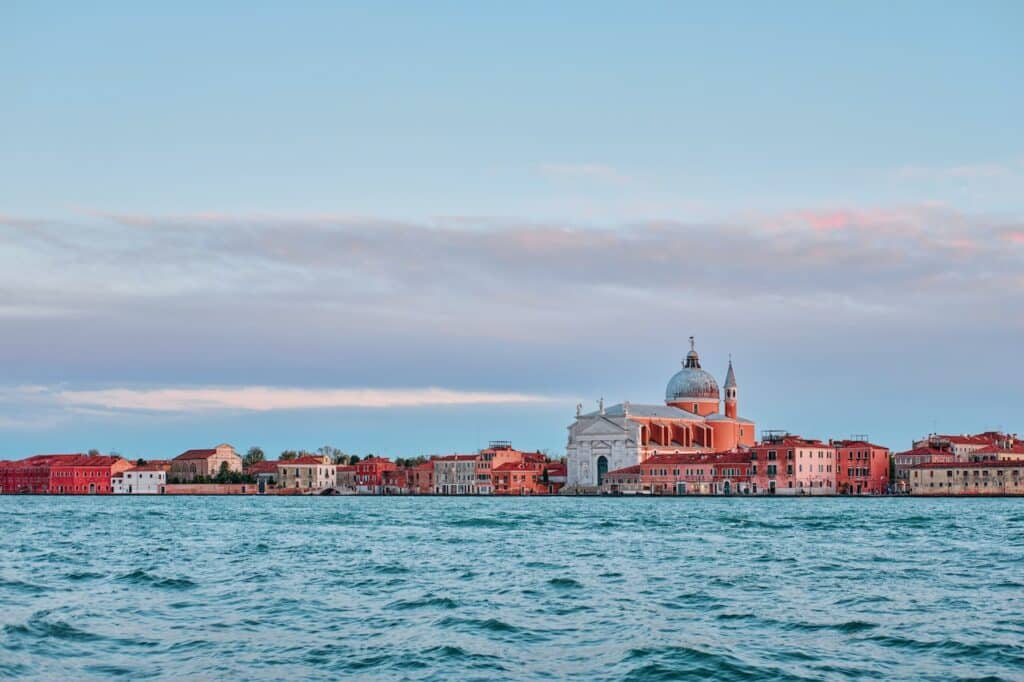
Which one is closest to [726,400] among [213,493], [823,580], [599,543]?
[213,493]

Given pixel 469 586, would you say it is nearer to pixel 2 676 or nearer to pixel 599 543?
pixel 2 676

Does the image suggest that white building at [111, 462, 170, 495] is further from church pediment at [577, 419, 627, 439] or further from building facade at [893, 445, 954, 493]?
building facade at [893, 445, 954, 493]

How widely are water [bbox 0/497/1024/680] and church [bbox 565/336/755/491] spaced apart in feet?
248

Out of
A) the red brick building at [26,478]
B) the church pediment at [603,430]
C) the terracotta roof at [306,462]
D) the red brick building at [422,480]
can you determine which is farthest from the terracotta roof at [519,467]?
the red brick building at [26,478]

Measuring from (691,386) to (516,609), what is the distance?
106 m

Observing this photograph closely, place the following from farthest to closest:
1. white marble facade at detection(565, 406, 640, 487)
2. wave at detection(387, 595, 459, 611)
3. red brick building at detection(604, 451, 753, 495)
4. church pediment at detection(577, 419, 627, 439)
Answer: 1. church pediment at detection(577, 419, 627, 439)
2. white marble facade at detection(565, 406, 640, 487)
3. red brick building at detection(604, 451, 753, 495)
4. wave at detection(387, 595, 459, 611)

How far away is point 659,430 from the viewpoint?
11600cm

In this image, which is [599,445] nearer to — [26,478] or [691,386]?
[691,386]

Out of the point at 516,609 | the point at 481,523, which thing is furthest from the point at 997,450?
the point at 516,609

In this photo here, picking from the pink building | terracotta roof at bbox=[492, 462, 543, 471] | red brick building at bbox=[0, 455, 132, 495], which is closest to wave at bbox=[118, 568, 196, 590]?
the pink building

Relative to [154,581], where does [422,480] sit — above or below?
above

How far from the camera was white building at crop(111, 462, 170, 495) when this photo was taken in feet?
413

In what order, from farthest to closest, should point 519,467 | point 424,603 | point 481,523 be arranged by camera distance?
point 519,467
point 481,523
point 424,603

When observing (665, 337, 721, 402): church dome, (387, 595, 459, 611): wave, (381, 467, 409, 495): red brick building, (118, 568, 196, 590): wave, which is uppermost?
(665, 337, 721, 402): church dome
